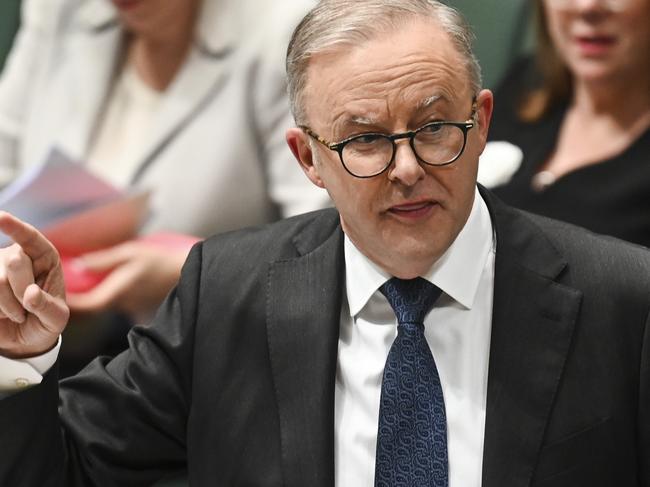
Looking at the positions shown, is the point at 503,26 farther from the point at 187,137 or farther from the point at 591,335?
the point at 591,335

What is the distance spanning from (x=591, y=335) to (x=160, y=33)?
1237 millimetres

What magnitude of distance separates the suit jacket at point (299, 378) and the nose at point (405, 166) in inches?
7.9

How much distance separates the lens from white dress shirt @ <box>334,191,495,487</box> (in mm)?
1463

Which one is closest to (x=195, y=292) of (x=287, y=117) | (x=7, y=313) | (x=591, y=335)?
(x=7, y=313)

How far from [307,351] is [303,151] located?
10.3 inches

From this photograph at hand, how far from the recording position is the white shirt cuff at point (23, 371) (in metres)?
1.42

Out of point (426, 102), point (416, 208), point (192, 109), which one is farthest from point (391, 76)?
point (192, 109)

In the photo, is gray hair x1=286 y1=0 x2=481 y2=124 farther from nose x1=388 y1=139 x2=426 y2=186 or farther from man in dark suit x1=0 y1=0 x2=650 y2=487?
nose x1=388 y1=139 x2=426 y2=186

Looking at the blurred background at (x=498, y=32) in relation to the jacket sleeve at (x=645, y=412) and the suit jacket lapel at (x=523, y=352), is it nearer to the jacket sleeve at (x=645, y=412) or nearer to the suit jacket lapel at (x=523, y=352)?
the suit jacket lapel at (x=523, y=352)

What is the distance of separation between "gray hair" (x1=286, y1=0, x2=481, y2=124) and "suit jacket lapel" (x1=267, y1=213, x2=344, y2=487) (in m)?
0.20

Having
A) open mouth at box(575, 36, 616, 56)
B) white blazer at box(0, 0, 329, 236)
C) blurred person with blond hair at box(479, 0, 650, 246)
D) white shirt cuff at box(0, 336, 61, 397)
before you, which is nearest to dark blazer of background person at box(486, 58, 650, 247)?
blurred person with blond hair at box(479, 0, 650, 246)

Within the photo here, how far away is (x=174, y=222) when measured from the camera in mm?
2338

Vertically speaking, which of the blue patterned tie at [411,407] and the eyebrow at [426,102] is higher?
the eyebrow at [426,102]

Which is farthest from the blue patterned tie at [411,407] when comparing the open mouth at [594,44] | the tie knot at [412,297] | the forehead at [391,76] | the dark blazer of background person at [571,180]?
the open mouth at [594,44]
